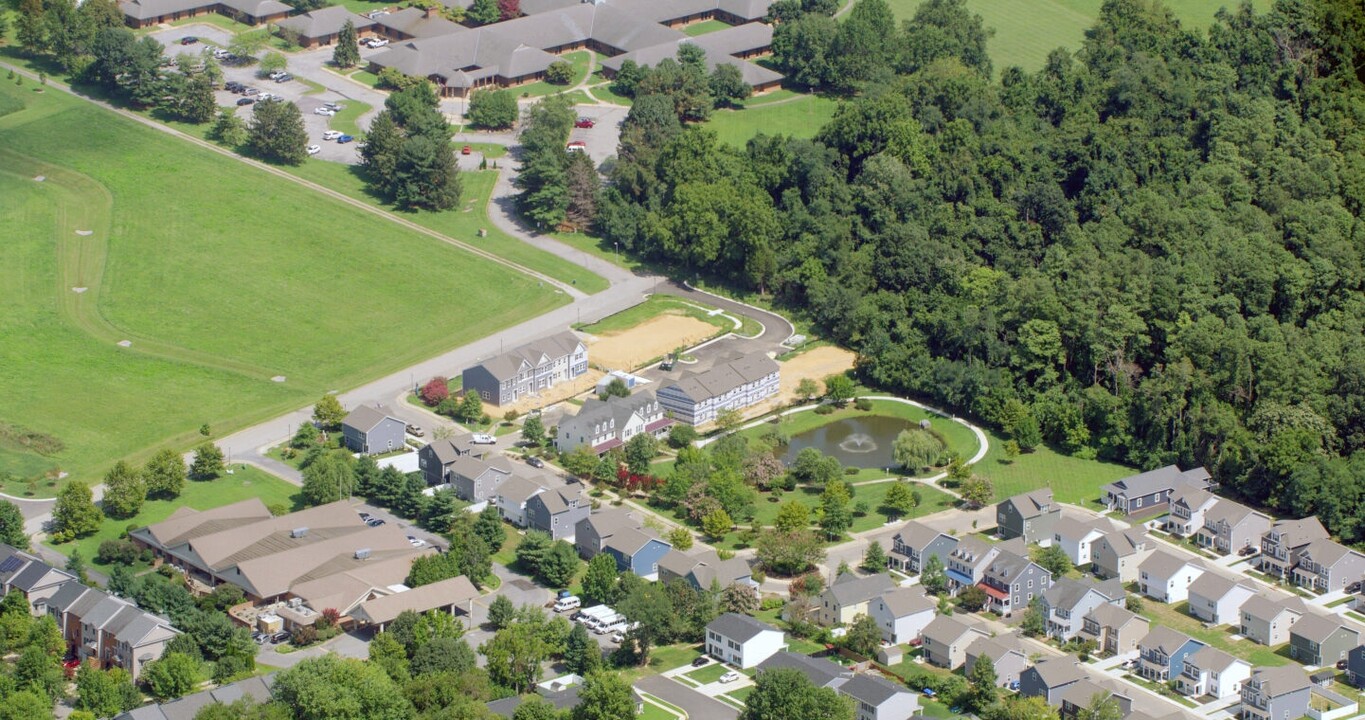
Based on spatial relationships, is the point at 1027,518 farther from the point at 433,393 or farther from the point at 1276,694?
the point at 433,393

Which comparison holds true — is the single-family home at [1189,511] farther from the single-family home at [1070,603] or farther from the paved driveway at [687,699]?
the paved driveway at [687,699]

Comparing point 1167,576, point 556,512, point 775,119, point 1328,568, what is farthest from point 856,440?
Result: point 775,119

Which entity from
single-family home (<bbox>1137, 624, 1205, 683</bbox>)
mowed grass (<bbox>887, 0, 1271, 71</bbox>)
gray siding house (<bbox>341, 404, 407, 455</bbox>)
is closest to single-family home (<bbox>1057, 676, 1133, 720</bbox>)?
single-family home (<bbox>1137, 624, 1205, 683</bbox>)

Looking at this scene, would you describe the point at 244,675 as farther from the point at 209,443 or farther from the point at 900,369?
the point at 900,369

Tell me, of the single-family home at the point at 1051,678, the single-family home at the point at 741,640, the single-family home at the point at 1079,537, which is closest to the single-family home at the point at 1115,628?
the single-family home at the point at 1051,678

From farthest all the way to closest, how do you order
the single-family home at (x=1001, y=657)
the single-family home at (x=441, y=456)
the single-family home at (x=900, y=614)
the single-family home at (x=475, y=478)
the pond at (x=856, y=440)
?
1. the pond at (x=856, y=440)
2. the single-family home at (x=441, y=456)
3. the single-family home at (x=475, y=478)
4. the single-family home at (x=900, y=614)
5. the single-family home at (x=1001, y=657)

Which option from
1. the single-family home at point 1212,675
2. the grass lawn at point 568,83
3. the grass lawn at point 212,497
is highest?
the grass lawn at point 568,83

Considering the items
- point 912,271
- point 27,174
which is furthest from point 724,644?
point 27,174
